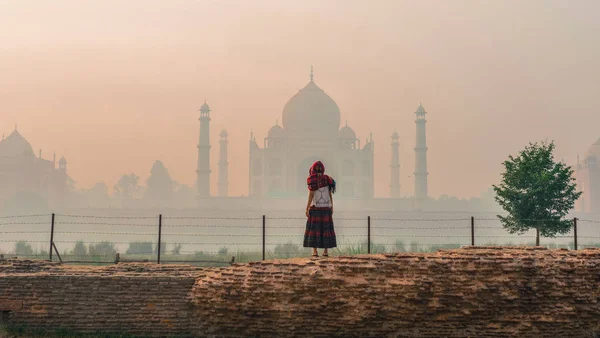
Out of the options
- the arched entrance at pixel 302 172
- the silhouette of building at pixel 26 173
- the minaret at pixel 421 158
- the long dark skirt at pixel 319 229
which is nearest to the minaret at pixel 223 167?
the arched entrance at pixel 302 172

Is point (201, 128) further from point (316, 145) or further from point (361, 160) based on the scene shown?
point (361, 160)

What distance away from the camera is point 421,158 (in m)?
46.0

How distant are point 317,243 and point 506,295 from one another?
179 centimetres

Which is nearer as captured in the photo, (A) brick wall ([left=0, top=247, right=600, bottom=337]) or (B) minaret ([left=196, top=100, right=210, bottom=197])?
(A) brick wall ([left=0, top=247, right=600, bottom=337])

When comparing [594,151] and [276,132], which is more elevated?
[276,132]

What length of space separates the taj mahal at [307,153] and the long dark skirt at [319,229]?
39665 millimetres

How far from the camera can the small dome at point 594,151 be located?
2095 inches

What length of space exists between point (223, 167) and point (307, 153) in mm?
7178

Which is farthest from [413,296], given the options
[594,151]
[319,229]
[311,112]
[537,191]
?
[594,151]

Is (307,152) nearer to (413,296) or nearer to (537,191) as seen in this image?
(537,191)

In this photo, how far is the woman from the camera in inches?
259

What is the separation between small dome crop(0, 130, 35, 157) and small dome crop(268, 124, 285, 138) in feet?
57.5

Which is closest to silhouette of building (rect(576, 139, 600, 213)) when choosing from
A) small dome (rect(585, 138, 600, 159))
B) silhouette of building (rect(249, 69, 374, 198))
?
small dome (rect(585, 138, 600, 159))

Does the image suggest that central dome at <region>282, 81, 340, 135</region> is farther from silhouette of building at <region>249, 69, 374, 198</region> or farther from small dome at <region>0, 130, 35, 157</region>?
small dome at <region>0, 130, 35, 157</region>
